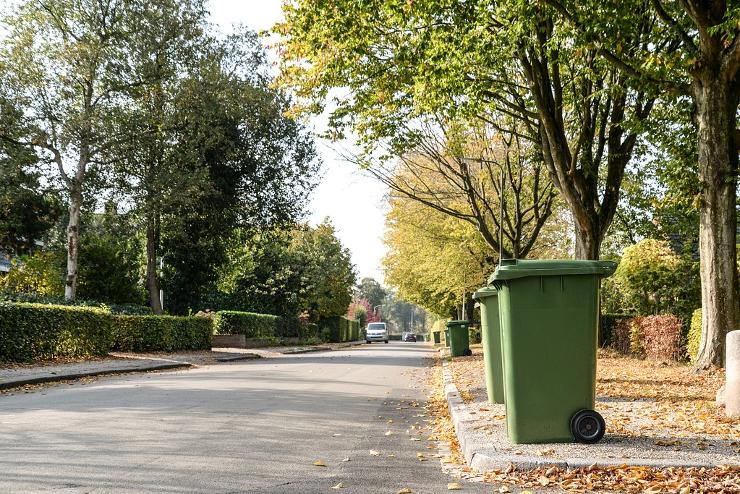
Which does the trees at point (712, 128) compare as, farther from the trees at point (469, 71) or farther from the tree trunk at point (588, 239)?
the tree trunk at point (588, 239)

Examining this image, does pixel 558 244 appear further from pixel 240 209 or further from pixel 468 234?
pixel 240 209

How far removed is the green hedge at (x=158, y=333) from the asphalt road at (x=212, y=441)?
9.88 m

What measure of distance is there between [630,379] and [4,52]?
22759mm

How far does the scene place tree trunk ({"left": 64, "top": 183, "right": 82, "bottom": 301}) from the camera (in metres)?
25.0

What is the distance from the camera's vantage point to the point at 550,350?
630cm

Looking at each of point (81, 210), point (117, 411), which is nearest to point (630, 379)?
point (117, 411)

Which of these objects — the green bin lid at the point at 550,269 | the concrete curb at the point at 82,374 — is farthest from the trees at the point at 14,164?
the green bin lid at the point at 550,269

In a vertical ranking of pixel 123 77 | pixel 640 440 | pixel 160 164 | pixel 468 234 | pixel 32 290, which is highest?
pixel 123 77

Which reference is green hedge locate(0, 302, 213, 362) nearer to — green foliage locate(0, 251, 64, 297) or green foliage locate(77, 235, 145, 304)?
green foliage locate(77, 235, 145, 304)

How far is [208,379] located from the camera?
551 inches

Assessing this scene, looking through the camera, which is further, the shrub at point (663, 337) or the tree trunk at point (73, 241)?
the tree trunk at point (73, 241)

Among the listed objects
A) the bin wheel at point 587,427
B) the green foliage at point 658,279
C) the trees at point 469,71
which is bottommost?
the bin wheel at point 587,427

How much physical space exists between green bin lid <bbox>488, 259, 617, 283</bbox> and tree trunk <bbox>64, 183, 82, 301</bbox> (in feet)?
70.0

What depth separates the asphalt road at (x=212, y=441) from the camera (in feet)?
16.9
